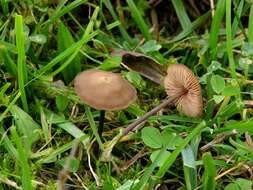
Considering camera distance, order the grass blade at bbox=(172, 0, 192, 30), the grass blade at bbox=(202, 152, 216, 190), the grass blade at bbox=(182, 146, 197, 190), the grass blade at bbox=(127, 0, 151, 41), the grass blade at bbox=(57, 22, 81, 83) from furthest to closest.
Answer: the grass blade at bbox=(172, 0, 192, 30) < the grass blade at bbox=(127, 0, 151, 41) < the grass blade at bbox=(57, 22, 81, 83) < the grass blade at bbox=(182, 146, 197, 190) < the grass blade at bbox=(202, 152, 216, 190)

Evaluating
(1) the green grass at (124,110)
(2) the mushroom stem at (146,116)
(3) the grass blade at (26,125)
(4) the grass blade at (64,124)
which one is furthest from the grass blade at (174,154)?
(3) the grass blade at (26,125)

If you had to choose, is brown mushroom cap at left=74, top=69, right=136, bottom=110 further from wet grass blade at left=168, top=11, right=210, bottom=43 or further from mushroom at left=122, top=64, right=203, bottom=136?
wet grass blade at left=168, top=11, right=210, bottom=43

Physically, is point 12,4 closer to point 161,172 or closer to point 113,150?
point 113,150

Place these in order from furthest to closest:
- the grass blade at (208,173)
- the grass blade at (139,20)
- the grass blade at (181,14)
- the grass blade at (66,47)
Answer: the grass blade at (181,14), the grass blade at (139,20), the grass blade at (66,47), the grass blade at (208,173)

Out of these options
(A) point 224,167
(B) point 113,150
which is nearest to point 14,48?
(B) point 113,150

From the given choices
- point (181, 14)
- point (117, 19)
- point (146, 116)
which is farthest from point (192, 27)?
point (146, 116)

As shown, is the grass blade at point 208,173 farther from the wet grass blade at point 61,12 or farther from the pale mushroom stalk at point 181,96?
the wet grass blade at point 61,12

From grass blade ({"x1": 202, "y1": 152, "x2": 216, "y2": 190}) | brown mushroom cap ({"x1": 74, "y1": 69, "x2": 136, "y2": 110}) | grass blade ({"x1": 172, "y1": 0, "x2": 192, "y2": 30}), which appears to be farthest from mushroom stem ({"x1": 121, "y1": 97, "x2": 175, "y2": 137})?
grass blade ({"x1": 172, "y1": 0, "x2": 192, "y2": 30})
